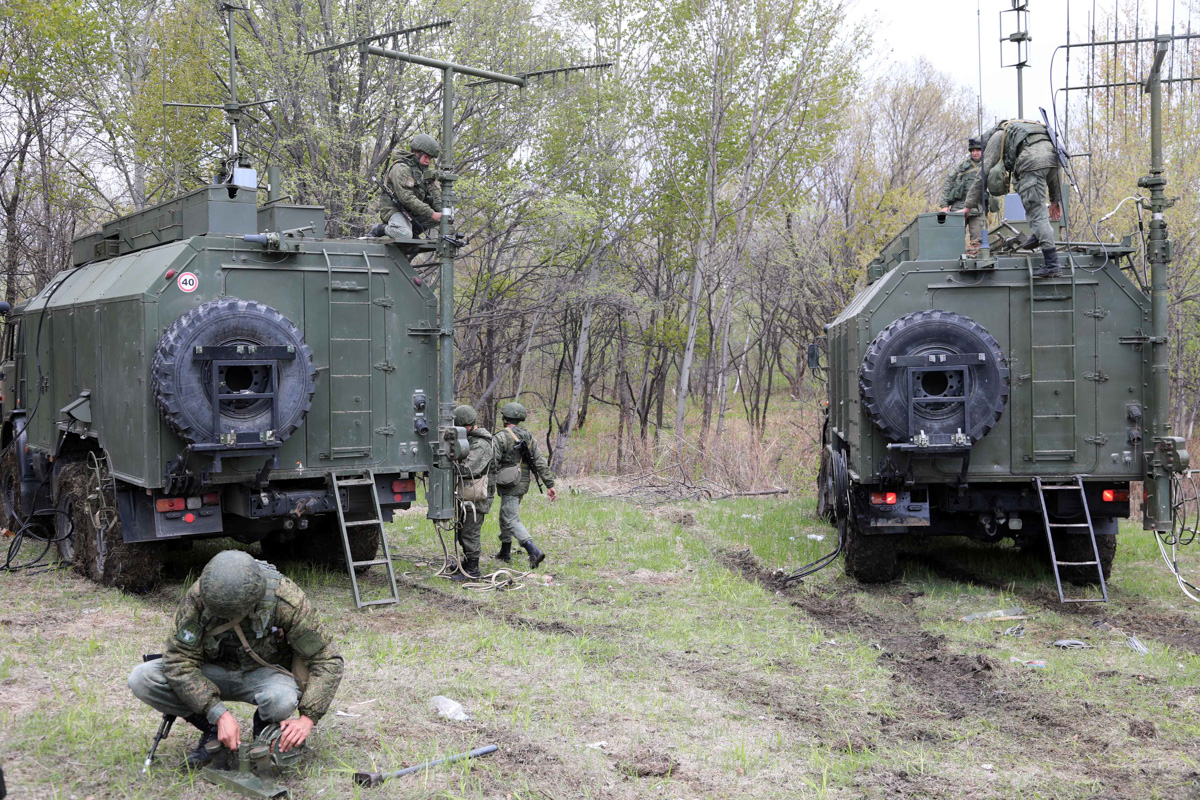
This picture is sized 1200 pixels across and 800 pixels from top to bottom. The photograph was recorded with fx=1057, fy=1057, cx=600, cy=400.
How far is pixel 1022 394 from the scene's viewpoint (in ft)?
30.6

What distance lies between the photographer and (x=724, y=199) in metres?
21.4

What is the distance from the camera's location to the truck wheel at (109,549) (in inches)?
353

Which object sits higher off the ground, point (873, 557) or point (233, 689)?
point (233, 689)

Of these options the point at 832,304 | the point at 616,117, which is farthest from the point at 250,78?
the point at 832,304

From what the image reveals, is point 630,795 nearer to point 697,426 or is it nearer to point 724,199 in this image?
point 724,199

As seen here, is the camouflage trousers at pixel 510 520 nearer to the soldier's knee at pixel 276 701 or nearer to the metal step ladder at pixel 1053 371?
the metal step ladder at pixel 1053 371

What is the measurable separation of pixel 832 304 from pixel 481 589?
15922 mm

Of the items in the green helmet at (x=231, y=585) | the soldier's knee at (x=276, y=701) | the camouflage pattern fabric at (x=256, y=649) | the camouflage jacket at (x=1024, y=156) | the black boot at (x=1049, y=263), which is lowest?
the soldier's knee at (x=276, y=701)

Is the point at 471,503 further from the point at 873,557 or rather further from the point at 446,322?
the point at 873,557

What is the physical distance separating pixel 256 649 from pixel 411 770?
3.07 ft

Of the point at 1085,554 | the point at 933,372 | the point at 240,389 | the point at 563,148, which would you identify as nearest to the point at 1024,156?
the point at 933,372

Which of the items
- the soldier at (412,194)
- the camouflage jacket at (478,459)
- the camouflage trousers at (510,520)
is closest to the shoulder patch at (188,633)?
the camouflage jacket at (478,459)

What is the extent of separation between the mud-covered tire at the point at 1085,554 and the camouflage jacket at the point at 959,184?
397 centimetres

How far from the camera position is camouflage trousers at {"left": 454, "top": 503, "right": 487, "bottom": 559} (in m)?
10.0
